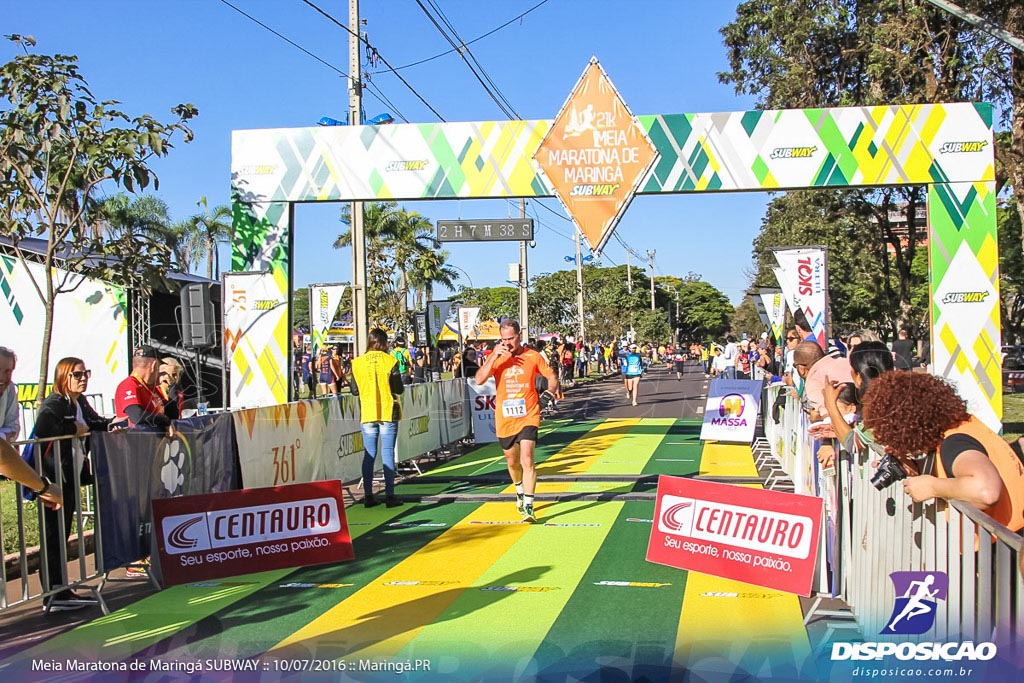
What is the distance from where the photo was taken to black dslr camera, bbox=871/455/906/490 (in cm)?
445

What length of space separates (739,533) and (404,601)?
92.2 inches

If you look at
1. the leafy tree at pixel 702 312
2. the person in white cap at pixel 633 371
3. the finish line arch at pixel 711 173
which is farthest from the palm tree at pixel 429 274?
the leafy tree at pixel 702 312

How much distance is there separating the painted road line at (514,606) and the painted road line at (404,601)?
114 millimetres

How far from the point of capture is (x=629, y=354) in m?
27.8

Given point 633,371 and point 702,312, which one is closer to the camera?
point 633,371

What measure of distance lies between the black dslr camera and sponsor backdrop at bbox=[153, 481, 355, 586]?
432 cm

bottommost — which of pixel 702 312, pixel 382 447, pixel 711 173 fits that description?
pixel 382 447

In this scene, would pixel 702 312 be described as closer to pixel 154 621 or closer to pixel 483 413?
pixel 483 413

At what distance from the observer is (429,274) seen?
49.9m

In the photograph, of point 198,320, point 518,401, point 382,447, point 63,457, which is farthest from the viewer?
point 198,320

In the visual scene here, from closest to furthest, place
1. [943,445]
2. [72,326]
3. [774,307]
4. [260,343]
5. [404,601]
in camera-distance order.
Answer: [943,445] < [404,601] < [260,343] < [72,326] < [774,307]

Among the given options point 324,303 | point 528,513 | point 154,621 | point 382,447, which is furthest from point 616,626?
point 324,303

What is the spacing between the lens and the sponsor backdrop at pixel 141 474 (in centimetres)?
724

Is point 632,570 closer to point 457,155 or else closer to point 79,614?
point 79,614
